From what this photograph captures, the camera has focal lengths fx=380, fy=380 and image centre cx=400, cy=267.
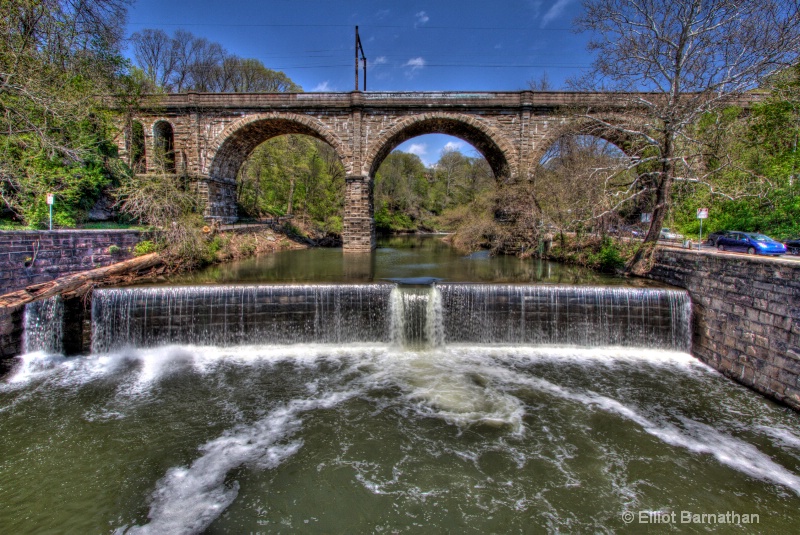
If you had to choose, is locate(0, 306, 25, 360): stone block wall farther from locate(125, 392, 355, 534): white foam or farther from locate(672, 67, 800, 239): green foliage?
locate(672, 67, 800, 239): green foliage

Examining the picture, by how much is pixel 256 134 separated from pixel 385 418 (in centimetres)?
1963

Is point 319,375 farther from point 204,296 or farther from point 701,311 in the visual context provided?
point 701,311

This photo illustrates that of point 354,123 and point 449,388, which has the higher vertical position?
point 354,123

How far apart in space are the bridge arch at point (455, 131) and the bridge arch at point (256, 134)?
147 cm

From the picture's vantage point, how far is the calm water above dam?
12.6 feet

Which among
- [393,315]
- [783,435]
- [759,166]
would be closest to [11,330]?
[393,315]

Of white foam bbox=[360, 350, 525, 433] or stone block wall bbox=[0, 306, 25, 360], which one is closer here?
white foam bbox=[360, 350, 525, 433]

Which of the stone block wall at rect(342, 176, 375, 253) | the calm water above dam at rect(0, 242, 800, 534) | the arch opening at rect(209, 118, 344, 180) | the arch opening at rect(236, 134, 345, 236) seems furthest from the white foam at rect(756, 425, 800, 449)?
the arch opening at rect(236, 134, 345, 236)

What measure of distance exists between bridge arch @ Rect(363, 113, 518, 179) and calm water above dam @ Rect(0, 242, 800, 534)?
12031 mm

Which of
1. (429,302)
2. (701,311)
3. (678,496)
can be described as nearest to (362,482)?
(678,496)

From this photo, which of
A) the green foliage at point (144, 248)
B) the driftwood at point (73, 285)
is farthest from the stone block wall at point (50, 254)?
the green foliage at point (144, 248)

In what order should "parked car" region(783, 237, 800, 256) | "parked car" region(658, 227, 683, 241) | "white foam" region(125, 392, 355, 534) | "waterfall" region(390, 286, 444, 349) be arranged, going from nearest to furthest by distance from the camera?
"white foam" region(125, 392, 355, 534) < "waterfall" region(390, 286, 444, 349) < "parked car" region(783, 237, 800, 256) < "parked car" region(658, 227, 683, 241)

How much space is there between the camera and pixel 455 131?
2067cm

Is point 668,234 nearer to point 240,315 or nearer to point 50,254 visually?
point 240,315
